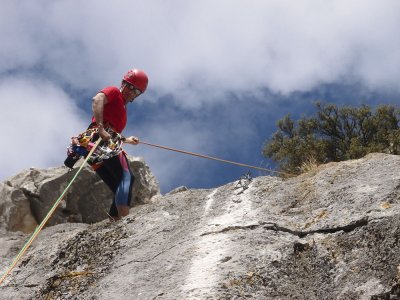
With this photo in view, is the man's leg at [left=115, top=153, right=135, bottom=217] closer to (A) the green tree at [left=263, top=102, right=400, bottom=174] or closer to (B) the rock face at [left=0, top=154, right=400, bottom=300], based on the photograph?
(B) the rock face at [left=0, top=154, right=400, bottom=300]

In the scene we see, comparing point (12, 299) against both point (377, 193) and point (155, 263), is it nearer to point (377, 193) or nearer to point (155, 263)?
point (155, 263)

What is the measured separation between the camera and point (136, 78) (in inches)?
316

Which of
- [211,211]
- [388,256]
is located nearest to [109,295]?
[211,211]

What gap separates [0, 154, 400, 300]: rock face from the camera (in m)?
4.91

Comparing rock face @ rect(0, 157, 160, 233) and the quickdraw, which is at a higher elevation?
rock face @ rect(0, 157, 160, 233)

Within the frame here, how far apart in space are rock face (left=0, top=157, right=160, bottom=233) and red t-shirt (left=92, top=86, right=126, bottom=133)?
3.99 m

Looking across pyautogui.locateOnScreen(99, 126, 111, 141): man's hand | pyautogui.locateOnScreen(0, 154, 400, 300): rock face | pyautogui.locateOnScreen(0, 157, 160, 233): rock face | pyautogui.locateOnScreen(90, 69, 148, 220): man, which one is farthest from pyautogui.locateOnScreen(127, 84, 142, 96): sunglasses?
pyautogui.locateOnScreen(0, 157, 160, 233): rock face

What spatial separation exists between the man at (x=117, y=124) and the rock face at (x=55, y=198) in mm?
3877

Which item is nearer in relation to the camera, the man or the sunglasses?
the man

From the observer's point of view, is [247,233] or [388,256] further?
[247,233]

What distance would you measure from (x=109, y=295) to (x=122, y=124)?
3204 mm

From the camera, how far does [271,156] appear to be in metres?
18.8

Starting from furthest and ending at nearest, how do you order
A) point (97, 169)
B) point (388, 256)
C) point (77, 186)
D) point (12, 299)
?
point (77, 186), point (97, 169), point (12, 299), point (388, 256)

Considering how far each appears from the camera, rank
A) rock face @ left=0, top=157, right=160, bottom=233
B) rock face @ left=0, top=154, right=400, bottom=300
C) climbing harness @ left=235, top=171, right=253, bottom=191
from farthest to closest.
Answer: rock face @ left=0, top=157, right=160, bottom=233, climbing harness @ left=235, top=171, right=253, bottom=191, rock face @ left=0, top=154, right=400, bottom=300
